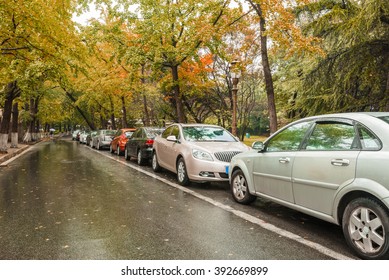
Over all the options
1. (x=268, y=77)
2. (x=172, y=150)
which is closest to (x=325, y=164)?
(x=172, y=150)

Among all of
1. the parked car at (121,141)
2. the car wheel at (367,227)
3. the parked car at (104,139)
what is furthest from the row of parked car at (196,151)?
the parked car at (104,139)

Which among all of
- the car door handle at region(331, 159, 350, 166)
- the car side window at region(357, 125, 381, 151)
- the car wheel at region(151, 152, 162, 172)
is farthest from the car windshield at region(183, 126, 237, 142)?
the car side window at region(357, 125, 381, 151)

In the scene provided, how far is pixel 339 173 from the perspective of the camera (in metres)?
4.00

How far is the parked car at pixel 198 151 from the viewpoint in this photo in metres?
7.90

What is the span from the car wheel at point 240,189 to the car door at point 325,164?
158 centimetres

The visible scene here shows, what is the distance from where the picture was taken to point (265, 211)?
5953mm

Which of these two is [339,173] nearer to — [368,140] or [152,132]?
[368,140]

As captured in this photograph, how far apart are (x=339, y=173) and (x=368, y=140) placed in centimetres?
50

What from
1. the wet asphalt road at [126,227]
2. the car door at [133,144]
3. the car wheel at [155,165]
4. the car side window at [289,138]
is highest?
the car side window at [289,138]

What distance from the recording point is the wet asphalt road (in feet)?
13.0

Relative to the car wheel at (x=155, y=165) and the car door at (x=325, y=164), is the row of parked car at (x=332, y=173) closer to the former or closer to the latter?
the car door at (x=325, y=164)

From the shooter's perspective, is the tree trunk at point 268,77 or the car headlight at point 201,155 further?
the tree trunk at point 268,77

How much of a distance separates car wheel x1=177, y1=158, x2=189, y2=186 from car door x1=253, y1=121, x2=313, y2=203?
2804 millimetres
